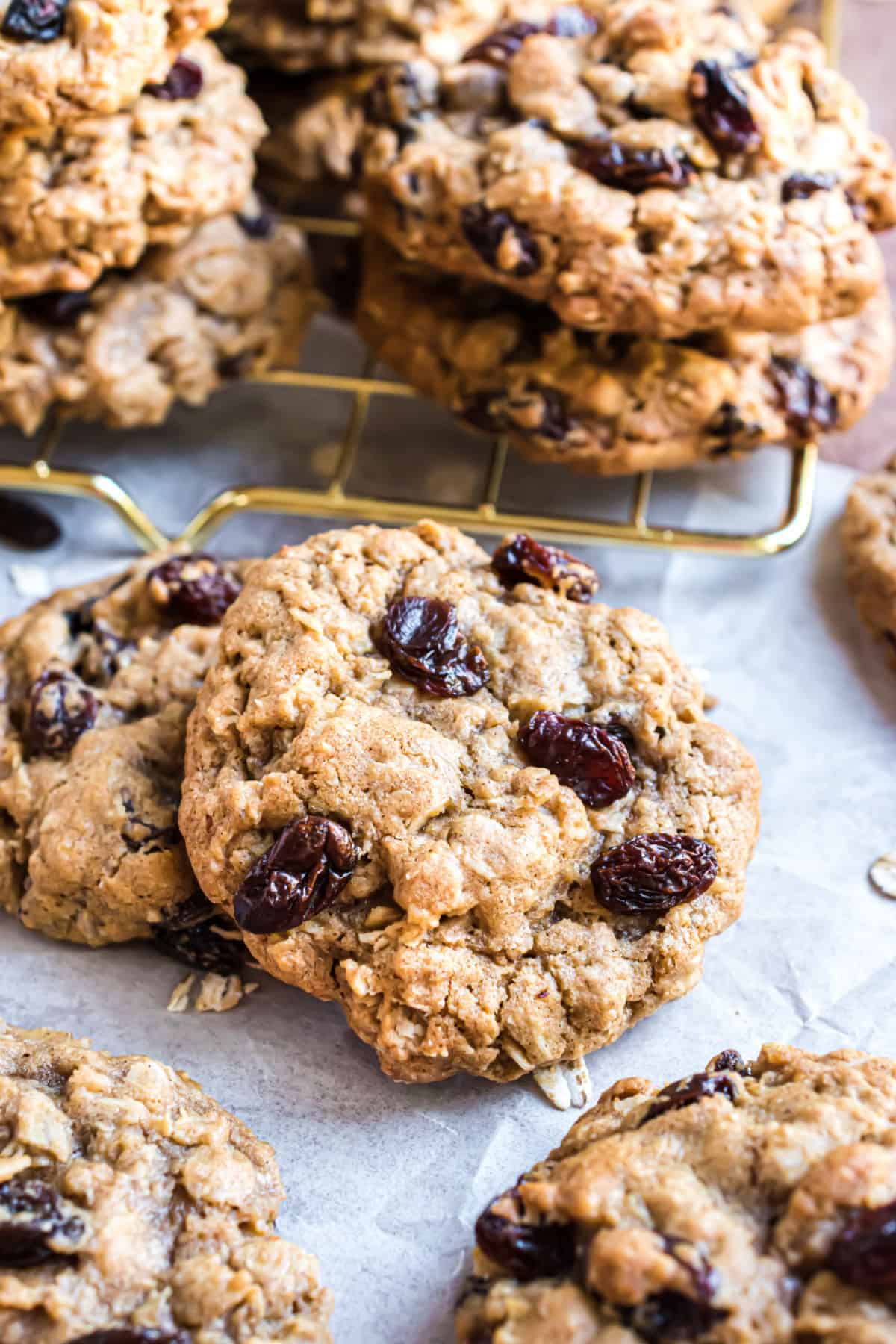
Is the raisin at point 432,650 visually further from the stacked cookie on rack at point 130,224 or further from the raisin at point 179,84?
the raisin at point 179,84

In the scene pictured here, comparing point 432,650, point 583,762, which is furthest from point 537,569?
point 583,762

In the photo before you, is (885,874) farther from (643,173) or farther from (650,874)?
(643,173)

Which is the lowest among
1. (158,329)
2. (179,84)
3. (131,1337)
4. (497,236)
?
(131,1337)

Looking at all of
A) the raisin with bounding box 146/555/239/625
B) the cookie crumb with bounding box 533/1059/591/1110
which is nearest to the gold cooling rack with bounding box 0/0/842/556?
the raisin with bounding box 146/555/239/625

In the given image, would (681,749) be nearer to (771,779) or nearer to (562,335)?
(771,779)

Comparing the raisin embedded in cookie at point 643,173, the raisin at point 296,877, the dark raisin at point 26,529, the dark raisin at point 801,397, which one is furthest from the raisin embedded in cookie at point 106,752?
the dark raisin at point 801,397

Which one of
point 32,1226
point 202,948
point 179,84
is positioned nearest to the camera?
point 32,1226
